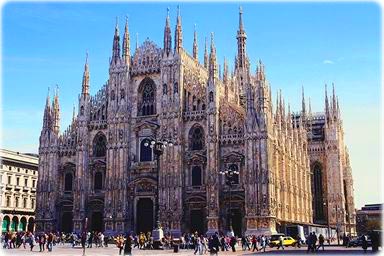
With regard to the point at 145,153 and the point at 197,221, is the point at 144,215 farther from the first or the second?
the point at 145,153

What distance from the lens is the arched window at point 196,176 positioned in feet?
190

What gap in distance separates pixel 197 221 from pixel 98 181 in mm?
13087

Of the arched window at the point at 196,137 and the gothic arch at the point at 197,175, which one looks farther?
the arched window at the point at 196,137

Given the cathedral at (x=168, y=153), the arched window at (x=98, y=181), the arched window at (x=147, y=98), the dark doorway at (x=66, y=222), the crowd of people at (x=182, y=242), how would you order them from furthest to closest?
the dark doorway at (x=66, y=222) < the arched window at (x=98, y=181) < the arched window at (x=147, y=98) < the cathedral at (x=168, y=153) < the crowd of people at (x=182, y=242)

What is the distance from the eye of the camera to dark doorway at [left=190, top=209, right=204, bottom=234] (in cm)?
5724

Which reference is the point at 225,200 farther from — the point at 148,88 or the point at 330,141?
the point at 330,141

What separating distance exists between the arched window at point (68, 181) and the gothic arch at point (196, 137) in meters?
15.4

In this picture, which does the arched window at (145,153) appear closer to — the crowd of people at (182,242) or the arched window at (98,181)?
the arched window at (98,181)

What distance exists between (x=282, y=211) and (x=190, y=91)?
54.5 ft

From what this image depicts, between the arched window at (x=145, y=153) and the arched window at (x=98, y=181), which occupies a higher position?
the arched window at (x=145, y=153)

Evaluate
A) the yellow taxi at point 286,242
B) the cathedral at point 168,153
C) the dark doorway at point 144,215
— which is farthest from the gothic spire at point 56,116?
the yellow taxi at point 286,242

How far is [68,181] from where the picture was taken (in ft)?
210

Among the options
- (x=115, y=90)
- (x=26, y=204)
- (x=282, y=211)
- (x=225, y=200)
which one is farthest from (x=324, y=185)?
(x=26, y=204)

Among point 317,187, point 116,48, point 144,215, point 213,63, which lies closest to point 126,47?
point 116,48
